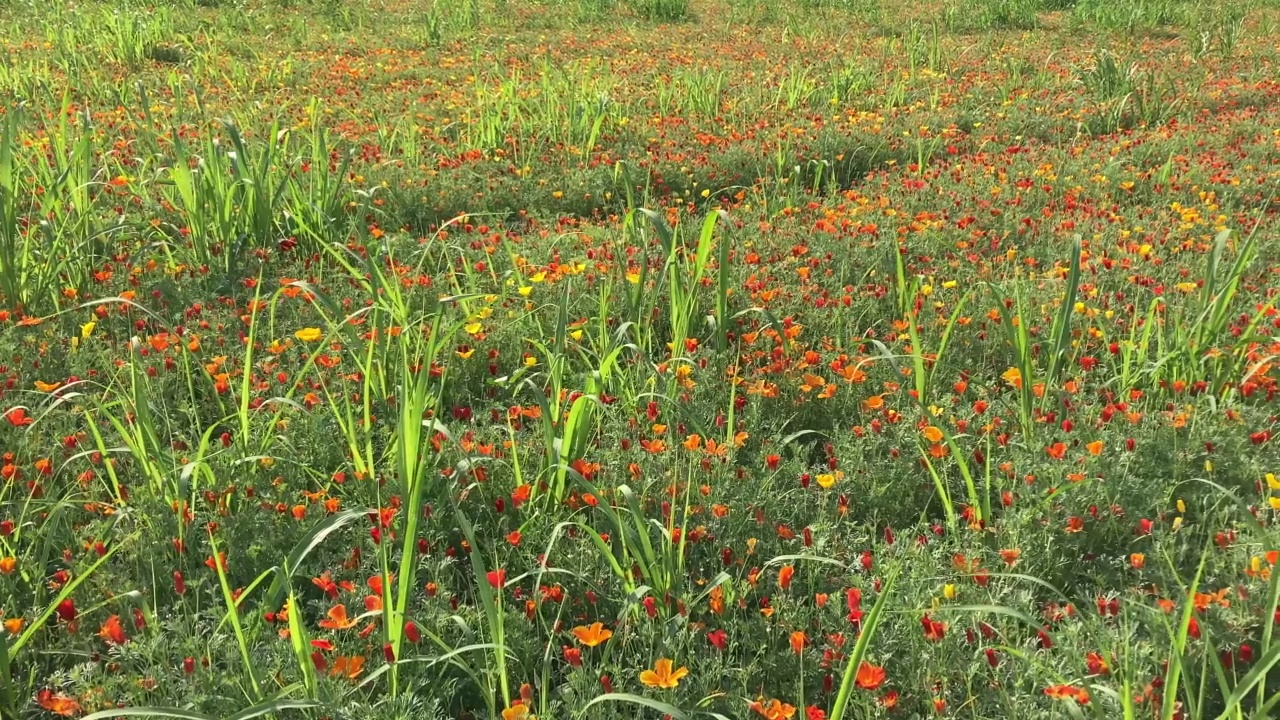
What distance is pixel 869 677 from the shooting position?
1.82 metres

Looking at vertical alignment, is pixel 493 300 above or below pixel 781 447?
above

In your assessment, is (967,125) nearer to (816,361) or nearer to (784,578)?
(816,361)

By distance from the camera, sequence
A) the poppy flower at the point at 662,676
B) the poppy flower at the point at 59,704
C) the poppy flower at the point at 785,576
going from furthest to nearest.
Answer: the poppy flower at the point at 785,576 → the poppy flower at the point at 662,676 → the poppy flower at the point at 59,704

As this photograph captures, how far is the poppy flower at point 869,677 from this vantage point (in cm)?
180

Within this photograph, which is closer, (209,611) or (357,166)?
(209,611)

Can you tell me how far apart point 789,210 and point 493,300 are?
1738 millimetres

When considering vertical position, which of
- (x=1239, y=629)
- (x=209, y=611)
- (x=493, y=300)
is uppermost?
(x=493, y=300)

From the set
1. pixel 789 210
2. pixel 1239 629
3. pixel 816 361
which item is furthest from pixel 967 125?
pixel 1239 629

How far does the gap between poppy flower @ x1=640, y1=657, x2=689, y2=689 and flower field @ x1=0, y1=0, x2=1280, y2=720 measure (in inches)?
0.4

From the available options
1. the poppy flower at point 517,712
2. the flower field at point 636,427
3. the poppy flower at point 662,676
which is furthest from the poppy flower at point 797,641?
the poppy flower at point 517,712

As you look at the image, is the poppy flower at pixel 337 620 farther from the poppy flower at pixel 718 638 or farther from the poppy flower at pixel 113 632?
the poppy flower at pixel 718 638

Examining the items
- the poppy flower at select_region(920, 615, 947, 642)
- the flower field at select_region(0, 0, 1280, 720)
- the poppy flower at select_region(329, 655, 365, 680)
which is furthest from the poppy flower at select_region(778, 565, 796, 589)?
the poppy flower at select_region(329, 655, 365, 680)

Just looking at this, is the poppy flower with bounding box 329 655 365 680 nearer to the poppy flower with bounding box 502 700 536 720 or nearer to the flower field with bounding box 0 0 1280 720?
the flower field with bounding box 0 0 1280 720

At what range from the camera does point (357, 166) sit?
502 centimetres
